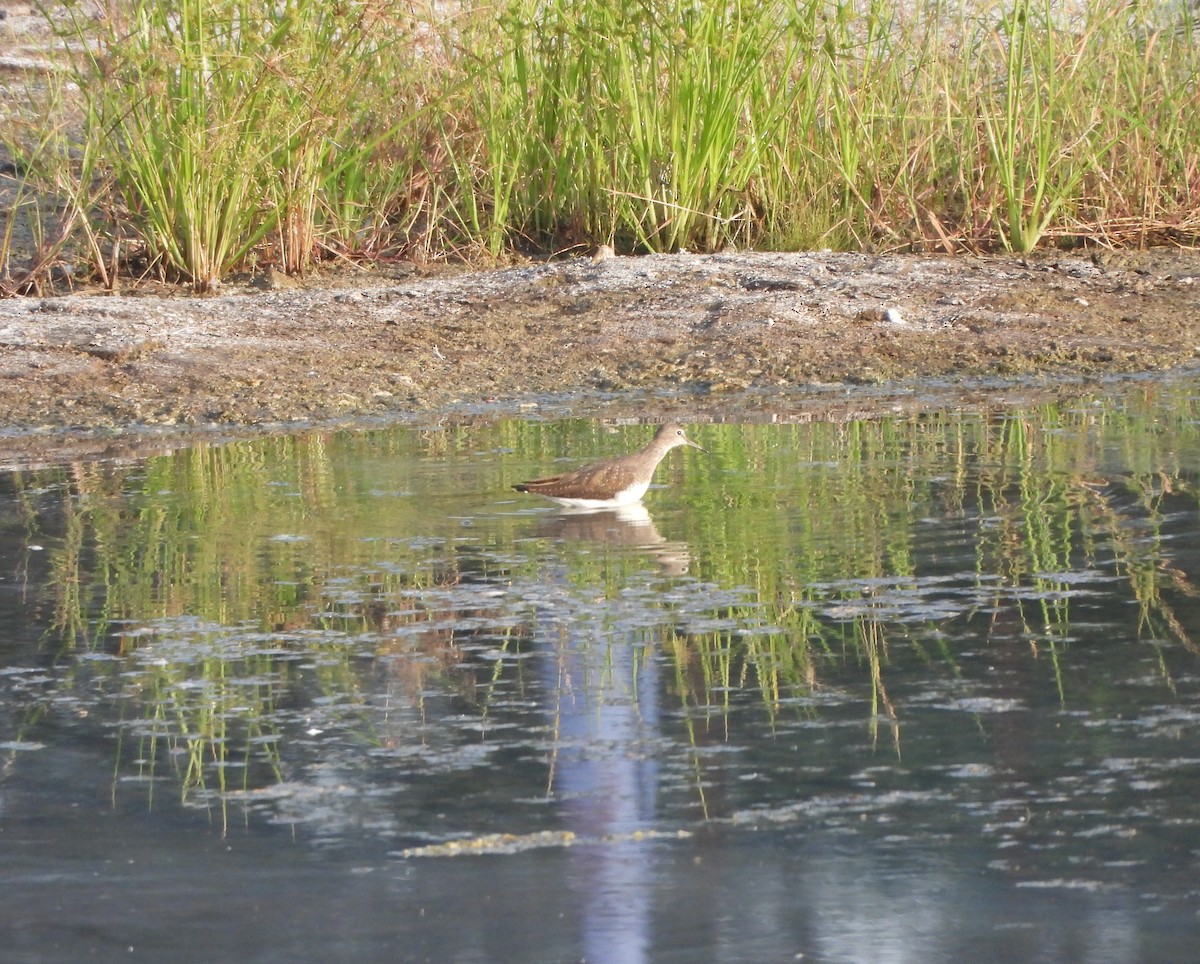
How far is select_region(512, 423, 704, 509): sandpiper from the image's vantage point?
254 inches

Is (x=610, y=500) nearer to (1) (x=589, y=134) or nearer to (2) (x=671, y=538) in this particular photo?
(2) (x=671, y=538)

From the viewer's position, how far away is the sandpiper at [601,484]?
21.2ft

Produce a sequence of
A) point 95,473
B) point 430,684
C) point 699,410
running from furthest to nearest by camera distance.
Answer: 1. point 699,410
2. point 95,473
3. point 430,684

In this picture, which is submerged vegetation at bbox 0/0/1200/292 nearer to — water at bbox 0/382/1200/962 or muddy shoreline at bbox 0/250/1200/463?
muddy shoreline at bbox 0/250/1200/463

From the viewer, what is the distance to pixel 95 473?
756 centimetres

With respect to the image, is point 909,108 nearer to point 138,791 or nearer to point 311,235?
point 311,235

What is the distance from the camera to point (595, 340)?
9914 mm

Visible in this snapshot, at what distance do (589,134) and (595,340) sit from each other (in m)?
1.79

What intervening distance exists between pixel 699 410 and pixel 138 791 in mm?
5292

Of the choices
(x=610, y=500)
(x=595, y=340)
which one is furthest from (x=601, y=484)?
(x=595, y=340)

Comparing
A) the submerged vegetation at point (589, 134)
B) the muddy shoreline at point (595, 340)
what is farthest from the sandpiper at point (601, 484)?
the submerged vegetation at point (589, 134)

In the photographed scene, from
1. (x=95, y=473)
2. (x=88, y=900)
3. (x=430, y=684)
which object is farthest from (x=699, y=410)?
(x=88, y=900)

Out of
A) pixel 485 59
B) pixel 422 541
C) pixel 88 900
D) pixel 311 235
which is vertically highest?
pixel 485 59

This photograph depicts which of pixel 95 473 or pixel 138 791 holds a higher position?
pixel 95 473
